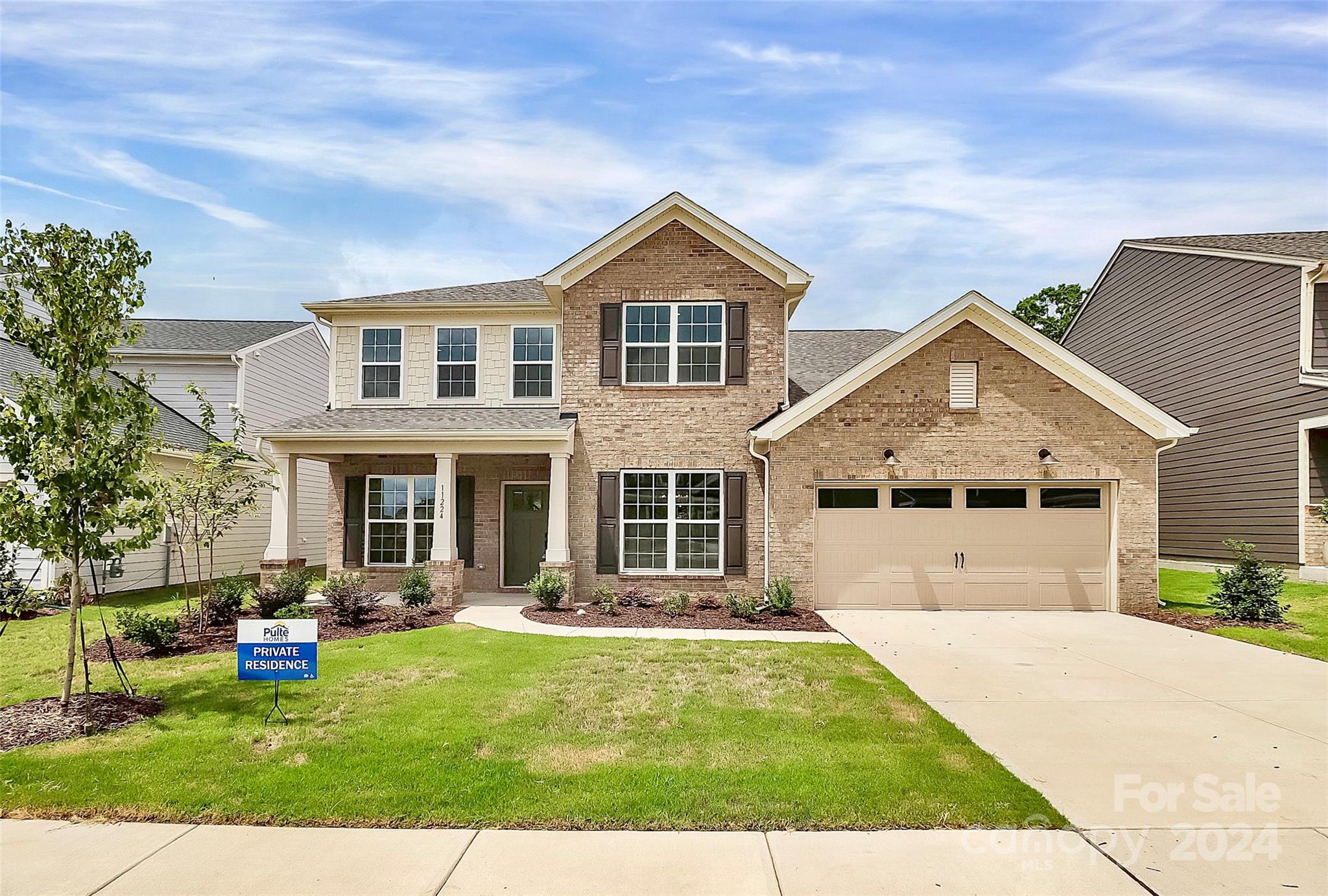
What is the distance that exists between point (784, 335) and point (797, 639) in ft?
20.5

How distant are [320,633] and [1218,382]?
65.8 ft

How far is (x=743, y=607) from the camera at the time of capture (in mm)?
12977

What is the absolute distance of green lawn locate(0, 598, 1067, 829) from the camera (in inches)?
193

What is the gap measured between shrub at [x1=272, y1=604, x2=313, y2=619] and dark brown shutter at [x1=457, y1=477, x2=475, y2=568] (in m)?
4.33

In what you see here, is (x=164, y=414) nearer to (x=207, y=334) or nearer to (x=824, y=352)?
(x=207, y=334)

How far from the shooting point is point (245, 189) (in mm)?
13406

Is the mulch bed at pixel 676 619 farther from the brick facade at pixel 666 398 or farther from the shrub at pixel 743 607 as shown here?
the brick facade at pixel 666 398


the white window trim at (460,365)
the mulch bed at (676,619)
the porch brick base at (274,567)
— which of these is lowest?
the mulch bed at (676,619)

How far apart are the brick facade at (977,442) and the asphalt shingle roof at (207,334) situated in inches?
576

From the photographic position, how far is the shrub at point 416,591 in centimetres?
1301

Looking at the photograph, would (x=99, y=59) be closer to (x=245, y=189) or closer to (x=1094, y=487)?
(x=245, y=189)

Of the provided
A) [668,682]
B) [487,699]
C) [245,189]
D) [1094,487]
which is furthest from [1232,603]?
[245,189]

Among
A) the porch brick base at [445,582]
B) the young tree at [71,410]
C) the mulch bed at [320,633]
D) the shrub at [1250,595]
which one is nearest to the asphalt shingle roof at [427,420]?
the porch brick base at [445,582]

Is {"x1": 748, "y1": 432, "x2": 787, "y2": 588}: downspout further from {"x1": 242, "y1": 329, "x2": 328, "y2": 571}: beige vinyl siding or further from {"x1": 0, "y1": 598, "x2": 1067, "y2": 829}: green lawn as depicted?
{"x1": 242, "y1": 329, "x2": 328, "y2": 571}: beige vinyl siding
